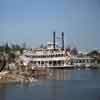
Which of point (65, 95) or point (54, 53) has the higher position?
point (54, 53)

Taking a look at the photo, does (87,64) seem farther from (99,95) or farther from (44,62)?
(99,95)

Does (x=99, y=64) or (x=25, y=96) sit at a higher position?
(x=99, y=64)

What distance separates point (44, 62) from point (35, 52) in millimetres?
733

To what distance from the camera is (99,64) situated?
1052cm

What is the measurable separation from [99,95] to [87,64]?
6.10 meters

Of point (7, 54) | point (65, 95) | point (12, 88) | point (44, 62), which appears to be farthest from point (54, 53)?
point (65, 95)

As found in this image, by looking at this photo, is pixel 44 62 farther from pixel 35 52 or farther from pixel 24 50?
pixel 24 50

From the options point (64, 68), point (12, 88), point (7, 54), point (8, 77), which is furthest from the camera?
point (64, 68)

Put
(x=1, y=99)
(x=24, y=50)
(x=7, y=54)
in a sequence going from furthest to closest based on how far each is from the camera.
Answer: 1. (x=24, y=50)
2. (x=7, y=54)
3. (x=1, y=99)

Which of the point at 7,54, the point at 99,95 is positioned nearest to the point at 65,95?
the point at 99,95

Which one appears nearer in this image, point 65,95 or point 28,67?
point 65,95

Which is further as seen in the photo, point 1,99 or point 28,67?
point 28,67

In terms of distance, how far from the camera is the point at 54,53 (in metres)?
9.60

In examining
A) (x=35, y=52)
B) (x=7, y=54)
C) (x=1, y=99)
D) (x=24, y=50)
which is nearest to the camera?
(x=1, y=99)
